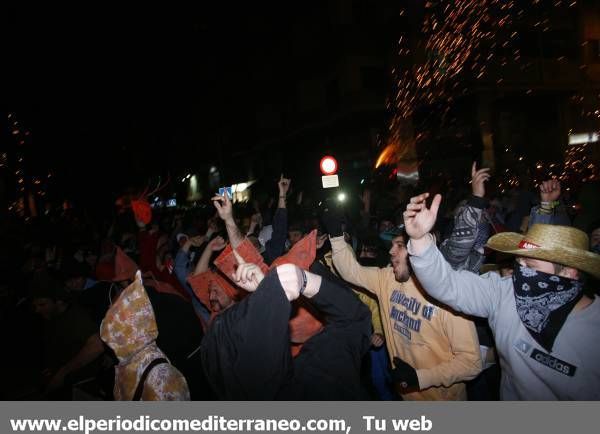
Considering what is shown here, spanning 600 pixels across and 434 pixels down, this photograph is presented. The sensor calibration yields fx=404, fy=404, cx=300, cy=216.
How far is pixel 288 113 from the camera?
1092 inches

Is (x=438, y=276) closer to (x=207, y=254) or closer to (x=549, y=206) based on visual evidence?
(x=549, y=206)

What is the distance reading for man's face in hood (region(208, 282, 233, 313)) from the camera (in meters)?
3.49

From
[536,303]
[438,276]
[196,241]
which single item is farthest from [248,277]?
[196,241]

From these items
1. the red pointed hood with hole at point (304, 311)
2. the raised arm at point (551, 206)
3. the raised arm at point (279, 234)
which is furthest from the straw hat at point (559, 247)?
the raised arm at point (279, 234)

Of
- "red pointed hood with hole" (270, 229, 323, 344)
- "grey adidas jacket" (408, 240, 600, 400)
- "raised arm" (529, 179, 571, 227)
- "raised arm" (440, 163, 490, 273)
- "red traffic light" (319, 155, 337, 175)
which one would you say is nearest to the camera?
"grey adidas jacket" (408, 240, 600, 400)

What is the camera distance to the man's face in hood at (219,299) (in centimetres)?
349

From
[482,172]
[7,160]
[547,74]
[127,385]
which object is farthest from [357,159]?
[127,385]

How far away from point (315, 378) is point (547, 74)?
21.7m

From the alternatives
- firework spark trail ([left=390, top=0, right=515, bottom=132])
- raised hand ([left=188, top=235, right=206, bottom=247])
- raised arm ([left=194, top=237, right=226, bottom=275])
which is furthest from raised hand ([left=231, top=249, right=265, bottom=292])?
firework spark trail ([left=390, top=0, right=515, bottom=132])

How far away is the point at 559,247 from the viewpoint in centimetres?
231

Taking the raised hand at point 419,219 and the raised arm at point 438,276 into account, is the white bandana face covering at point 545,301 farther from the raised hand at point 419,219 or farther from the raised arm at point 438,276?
the raised hand at point 419,219

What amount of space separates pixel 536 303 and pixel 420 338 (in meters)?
0.96

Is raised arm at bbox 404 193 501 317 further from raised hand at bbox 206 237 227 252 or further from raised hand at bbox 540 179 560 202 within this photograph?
raised hand at bbox 206 237 227 252

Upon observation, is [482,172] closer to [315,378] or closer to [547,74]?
[315,378]
